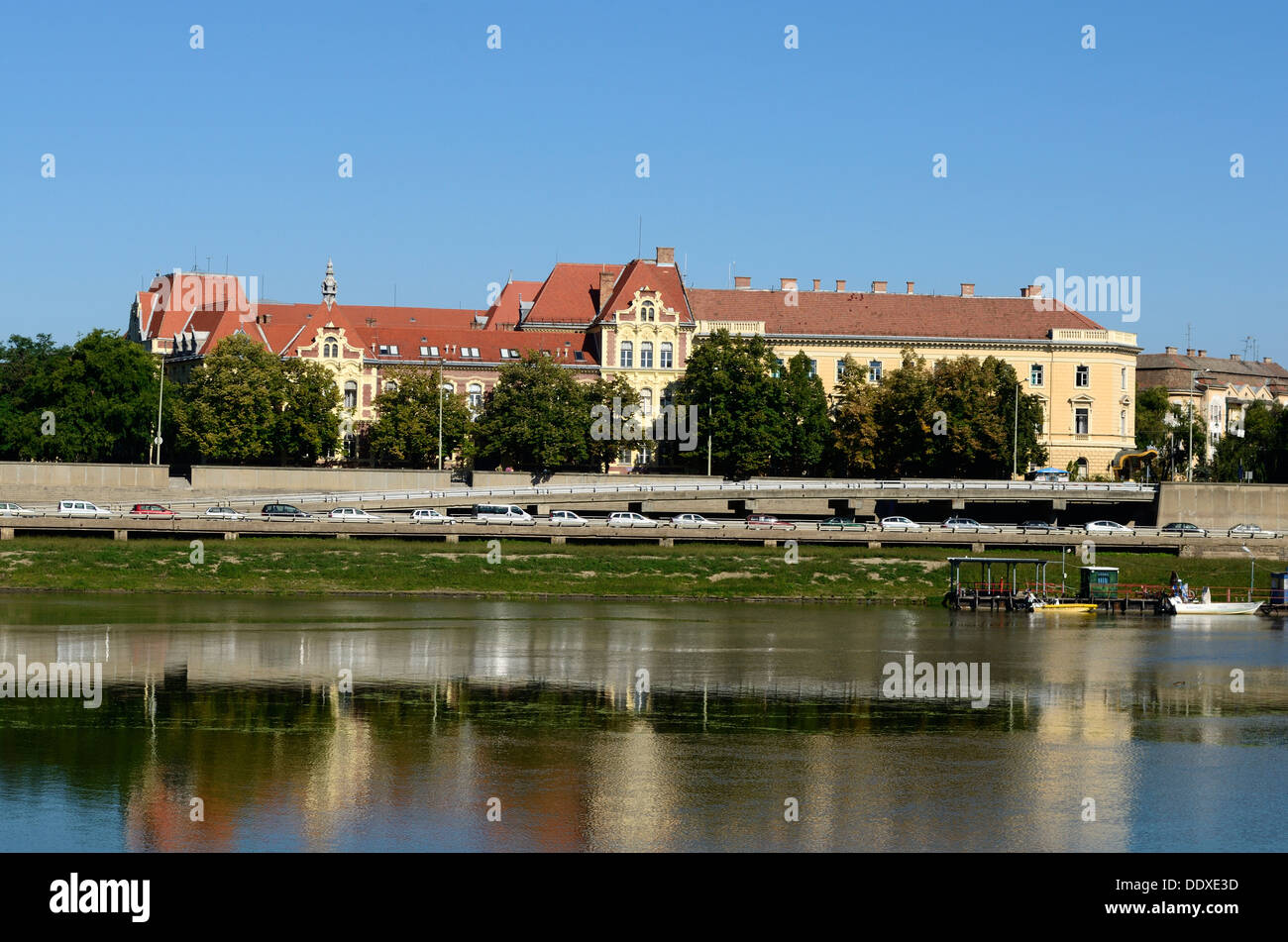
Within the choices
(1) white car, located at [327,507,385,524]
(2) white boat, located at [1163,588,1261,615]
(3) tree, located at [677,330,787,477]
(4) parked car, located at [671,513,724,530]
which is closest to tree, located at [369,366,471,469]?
(3) tree, located at [677,330,787,477]

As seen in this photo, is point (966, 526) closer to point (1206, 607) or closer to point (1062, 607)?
point (1062, 607)

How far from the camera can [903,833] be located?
30141mm

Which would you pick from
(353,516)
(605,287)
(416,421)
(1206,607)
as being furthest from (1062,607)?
(605,287)

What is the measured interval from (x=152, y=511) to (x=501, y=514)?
20.5 m

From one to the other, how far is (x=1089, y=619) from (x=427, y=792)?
48577 mm

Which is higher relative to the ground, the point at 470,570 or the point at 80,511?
the point at 80,511

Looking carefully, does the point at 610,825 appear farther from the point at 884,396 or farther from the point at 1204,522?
the point at 884,396

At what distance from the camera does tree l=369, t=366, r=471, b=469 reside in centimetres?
12031

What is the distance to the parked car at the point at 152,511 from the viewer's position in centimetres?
8438

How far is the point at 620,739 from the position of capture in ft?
128

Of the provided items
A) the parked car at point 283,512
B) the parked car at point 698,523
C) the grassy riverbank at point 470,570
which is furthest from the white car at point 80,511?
the parked car at point 698,523

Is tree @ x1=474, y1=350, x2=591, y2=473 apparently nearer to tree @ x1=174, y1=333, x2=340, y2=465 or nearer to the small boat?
tree @ x1=174, y1=333, x2=340, y2=465

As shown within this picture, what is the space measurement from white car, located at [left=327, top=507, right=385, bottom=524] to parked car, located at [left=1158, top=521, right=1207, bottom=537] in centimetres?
4735
